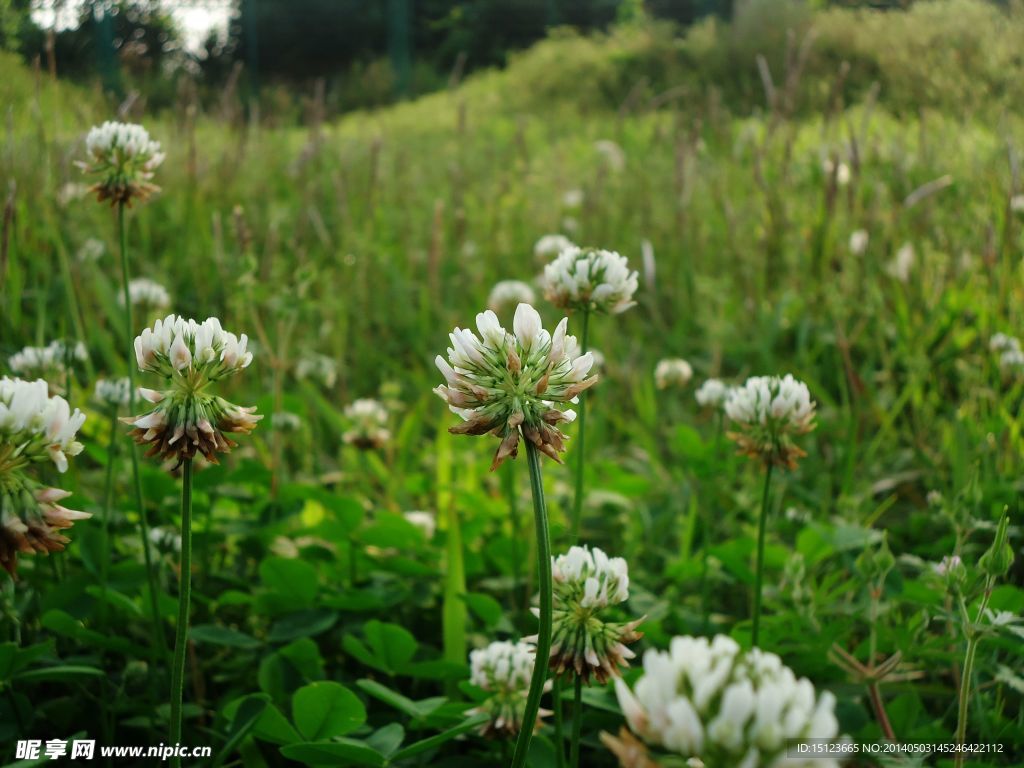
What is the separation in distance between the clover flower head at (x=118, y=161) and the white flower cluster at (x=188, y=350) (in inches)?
18.9

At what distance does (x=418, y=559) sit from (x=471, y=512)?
0.26 metres

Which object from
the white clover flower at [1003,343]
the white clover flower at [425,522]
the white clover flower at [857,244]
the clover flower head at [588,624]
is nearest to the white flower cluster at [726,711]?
the clover flower head at [588,624]

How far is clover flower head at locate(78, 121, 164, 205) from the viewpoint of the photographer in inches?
48.6

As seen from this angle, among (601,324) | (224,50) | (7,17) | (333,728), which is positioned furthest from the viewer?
(224,50)

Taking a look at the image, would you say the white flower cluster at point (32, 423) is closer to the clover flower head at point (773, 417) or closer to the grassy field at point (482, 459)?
the grassy field at point (482, 459)

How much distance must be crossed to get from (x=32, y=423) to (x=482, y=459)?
151cm

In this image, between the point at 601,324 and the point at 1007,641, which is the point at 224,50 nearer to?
the point at 601,324

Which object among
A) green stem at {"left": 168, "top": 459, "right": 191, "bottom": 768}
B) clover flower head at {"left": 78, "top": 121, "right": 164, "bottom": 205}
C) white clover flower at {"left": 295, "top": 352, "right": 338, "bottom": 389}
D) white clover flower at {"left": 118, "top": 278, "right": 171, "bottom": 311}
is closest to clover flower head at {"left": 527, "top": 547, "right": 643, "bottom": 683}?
green stem at {"left": 168, "top": 459, "right": 191, "bottom": 768}

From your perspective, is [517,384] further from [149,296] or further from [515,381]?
[149,296]

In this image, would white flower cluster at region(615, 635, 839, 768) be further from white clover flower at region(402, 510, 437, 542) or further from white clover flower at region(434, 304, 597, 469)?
white clover flower at region(402, 510, 437, 542)

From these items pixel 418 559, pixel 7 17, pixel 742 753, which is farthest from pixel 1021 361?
pixel 7 17

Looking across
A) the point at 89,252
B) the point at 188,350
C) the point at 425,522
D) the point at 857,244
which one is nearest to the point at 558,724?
the point at 188,350

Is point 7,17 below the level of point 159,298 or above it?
above

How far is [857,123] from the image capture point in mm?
6051
